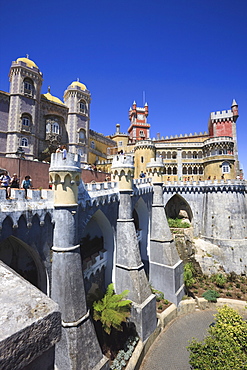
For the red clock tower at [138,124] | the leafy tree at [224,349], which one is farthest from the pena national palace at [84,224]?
the red clock tower at [138,124]

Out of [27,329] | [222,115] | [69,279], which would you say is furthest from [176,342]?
[222,115]

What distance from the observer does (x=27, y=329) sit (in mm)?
1758

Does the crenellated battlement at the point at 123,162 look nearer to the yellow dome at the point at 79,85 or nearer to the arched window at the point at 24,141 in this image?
the arched window at the point at 24,141

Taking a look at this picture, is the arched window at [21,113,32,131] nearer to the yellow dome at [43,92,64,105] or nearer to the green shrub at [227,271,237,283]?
the yellow dome at [43,92,64,105]

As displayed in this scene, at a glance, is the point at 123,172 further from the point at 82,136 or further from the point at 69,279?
the point at 82,136

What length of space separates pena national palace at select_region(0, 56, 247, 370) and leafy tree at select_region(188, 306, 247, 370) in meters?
4.34

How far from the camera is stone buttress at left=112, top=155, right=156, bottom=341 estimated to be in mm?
13633

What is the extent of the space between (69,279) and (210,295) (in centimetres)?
1843

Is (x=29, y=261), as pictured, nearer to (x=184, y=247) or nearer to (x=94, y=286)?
(x=94, y=286)

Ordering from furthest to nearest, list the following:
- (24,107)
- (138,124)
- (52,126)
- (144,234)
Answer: (138,124) → (52,126) → (24,107) → (144,234)

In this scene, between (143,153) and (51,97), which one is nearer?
(51,97)

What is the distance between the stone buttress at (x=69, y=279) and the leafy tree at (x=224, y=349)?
528 cm

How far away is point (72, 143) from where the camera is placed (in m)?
30.2

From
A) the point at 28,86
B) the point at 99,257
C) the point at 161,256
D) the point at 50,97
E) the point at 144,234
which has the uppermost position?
the point at 50,97
